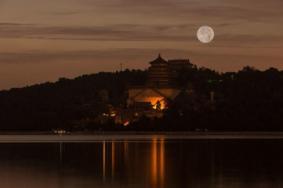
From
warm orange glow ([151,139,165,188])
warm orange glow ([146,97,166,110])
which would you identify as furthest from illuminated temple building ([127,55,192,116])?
warm orange glow ([151,139,165,188])

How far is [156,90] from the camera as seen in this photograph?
132 metres

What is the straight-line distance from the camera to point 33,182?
33.1 metres

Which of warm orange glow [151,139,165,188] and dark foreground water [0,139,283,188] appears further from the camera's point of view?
warm orange glow [151,139,165,188]

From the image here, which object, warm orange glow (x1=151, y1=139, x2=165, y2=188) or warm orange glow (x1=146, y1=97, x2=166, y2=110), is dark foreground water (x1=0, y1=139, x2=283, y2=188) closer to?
warm orange glow (x1=151, y1=139, x2=165, y2=188)

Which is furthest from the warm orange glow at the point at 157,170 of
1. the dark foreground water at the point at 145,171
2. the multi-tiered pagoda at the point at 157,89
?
the multi-tiered pagoda at the point at 157,89

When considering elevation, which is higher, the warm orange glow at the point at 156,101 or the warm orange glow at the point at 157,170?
the warm orange glow at the point at 157,170

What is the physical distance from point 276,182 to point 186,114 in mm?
83601

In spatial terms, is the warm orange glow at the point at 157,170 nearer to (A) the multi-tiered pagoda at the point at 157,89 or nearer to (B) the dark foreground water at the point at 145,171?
(B) the dark foreground water at the point at 145,171

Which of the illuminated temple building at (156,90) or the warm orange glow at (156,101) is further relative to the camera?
the illuminated temple building at (156,90)

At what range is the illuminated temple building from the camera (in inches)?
4961

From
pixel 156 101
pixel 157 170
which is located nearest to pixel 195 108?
pixel 156 101

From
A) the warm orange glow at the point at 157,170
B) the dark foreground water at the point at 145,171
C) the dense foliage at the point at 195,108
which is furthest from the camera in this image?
the dense foliage at the point at 195,108

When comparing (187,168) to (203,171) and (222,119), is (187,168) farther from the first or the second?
(222,119)

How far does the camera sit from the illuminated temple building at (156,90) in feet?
413
